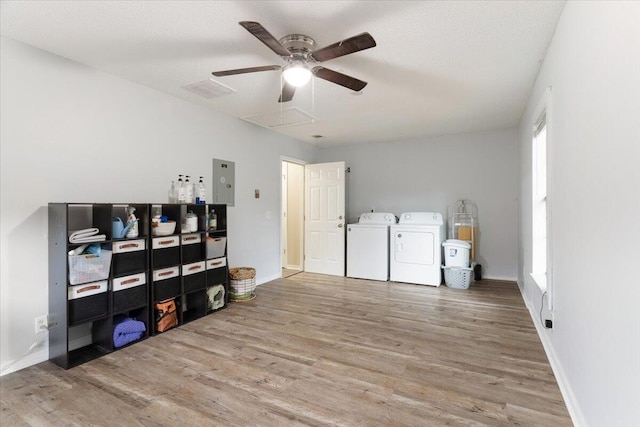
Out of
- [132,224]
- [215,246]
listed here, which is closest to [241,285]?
[215,246]

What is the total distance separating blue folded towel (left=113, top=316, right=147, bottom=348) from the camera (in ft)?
8.80

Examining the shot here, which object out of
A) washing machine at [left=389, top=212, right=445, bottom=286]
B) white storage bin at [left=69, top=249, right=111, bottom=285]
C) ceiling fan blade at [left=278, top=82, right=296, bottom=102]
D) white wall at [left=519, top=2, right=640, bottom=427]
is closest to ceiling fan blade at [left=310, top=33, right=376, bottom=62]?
ceiling fan blade at [left=278, top=82, right=296, bottom=102]

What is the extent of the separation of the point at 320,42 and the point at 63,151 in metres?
2.32

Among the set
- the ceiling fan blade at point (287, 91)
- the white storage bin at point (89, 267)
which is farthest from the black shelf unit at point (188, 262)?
the ceiling fan blade at point (287, 91)

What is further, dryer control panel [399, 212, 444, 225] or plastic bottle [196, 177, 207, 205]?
dryer control panel [399, 212, 444, 225]

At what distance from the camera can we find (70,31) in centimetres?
228

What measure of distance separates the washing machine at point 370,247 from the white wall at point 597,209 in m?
2.96

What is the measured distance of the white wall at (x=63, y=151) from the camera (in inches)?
93.4

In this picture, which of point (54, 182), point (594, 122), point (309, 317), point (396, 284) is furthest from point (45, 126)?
point (396, 284)

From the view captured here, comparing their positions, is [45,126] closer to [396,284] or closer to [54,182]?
[54,182]

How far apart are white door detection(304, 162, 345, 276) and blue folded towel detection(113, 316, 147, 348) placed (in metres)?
3.34

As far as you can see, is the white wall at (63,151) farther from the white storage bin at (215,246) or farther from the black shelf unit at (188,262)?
the white storage bin at (215,246)

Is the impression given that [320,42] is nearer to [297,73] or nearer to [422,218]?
[297,73]

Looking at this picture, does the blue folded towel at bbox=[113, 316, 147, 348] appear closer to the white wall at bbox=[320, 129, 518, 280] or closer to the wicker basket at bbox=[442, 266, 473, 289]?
the wicker basket at bbox=[442, 266, 473, 289]
